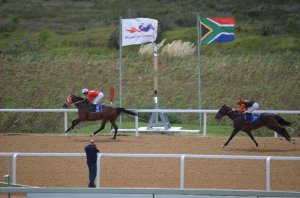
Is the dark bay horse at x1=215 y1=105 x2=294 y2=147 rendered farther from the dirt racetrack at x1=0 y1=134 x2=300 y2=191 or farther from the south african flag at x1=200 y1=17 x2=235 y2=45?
the south african flag at x1=200 y1=17 x2=235 y2=45

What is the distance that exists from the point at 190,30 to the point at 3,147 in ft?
65.0

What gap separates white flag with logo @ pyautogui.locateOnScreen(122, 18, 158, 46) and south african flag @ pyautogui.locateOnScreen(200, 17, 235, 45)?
1.71 meters

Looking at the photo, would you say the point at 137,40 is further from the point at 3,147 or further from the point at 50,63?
the point at 50,63

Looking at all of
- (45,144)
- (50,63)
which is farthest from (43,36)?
(45,144)

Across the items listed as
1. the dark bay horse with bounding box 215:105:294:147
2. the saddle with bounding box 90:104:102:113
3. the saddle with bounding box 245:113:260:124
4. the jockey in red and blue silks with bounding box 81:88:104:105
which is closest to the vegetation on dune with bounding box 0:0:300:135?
the jockey in red and blue silks with bounding box 81:88:104:105

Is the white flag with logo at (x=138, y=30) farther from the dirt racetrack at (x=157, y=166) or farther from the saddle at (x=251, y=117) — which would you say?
the saddle at (x=251, y=117)

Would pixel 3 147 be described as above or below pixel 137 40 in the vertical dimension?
below

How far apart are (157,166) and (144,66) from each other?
17318mm

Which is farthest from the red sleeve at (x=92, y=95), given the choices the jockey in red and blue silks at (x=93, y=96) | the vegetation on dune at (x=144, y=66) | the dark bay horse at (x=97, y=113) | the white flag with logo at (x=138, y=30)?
the vegetation on dune at (x=144, y=66)

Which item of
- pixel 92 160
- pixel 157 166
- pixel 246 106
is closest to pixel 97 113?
pixel 246 106

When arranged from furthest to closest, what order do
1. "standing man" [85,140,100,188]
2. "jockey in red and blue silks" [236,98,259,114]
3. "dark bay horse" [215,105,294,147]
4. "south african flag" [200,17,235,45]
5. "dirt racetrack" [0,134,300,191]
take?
"south african flag" [200,17,235,45] → "jockey in red and blue silks" [236,98,259,114] → "dark bay horse" [215,105,294,147] → "dirt racetrack" [0,134,300,191] → "standing man" [85,140,100,188]

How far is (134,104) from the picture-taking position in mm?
32250

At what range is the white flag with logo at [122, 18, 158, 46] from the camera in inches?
1016

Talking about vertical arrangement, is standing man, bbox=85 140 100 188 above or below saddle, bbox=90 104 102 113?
below
